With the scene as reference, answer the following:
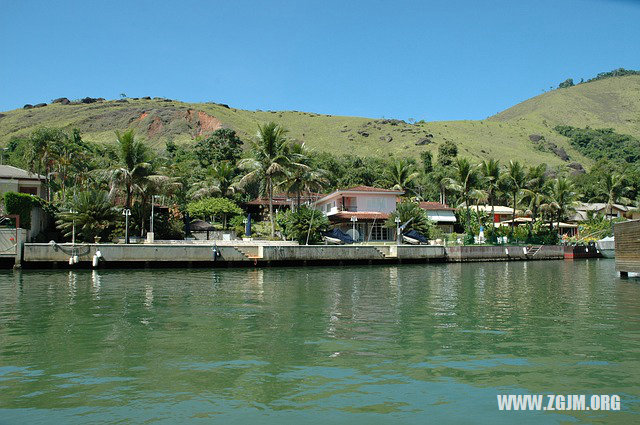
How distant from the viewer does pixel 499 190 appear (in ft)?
230

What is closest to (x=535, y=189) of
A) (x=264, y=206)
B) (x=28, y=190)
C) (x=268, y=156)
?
(x=264, y=206)

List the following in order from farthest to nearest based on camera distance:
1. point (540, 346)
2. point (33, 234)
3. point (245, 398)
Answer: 1. point (33, 234)
2. point (540, 346)
3. point (245, 398)

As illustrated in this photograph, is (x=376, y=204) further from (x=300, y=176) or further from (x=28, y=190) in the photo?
(x=28, y=190)

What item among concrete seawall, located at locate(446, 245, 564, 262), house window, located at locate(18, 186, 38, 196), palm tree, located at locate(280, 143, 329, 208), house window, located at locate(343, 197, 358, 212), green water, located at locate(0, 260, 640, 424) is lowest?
green water, located at locate(0, 260, 640, 424)

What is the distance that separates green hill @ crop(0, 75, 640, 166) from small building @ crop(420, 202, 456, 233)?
62.8m

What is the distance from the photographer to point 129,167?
52000 millimetres

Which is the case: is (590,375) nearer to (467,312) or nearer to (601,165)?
(467,312)

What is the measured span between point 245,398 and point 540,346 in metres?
7.63

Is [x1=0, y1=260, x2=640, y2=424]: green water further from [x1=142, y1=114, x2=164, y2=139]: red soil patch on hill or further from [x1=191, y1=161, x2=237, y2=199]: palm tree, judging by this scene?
[x1=142, y1=114, x2=164, y2=139]: red soil patch on hill

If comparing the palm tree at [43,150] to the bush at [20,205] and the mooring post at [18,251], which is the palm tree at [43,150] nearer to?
the bush at [20,205]

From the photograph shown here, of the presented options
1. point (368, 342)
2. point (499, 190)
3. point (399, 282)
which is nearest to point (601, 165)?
point (499, 190)

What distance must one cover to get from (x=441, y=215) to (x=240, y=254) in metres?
35.0

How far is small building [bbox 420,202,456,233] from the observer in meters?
69.4

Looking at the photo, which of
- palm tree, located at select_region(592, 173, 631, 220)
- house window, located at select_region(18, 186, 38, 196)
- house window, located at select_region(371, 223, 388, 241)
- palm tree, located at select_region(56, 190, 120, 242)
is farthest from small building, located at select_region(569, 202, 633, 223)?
house window, located at select_region(18, 186, 38, 196)
